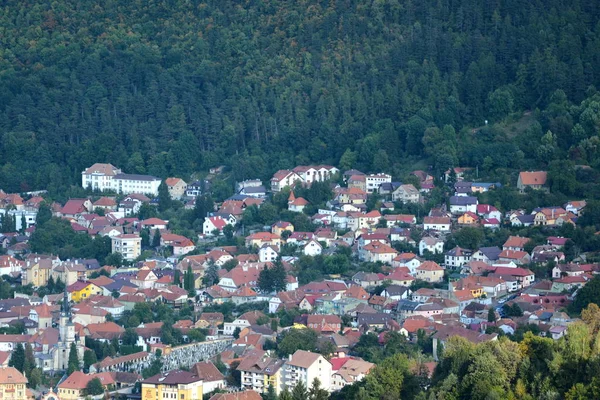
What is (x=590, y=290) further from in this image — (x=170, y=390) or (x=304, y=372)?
(x=170, y=390)

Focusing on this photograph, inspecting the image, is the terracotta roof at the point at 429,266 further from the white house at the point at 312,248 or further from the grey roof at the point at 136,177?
the grey roof at the point at 136,177

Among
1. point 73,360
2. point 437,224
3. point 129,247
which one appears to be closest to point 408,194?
point 437,224

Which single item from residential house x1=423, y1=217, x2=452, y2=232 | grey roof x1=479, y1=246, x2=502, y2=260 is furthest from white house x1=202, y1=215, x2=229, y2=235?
grey roof x1=479, y1=246, x2=502, y2=260

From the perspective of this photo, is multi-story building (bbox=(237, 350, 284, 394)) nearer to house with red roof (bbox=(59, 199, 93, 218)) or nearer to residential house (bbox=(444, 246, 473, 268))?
residential house (bbox=(444, 246, 473, 268))

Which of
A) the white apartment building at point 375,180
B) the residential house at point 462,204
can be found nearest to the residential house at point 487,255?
the residential house at point 462,204

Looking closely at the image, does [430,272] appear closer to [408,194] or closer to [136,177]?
[408,194]

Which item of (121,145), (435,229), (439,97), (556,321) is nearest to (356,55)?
(439,97)
